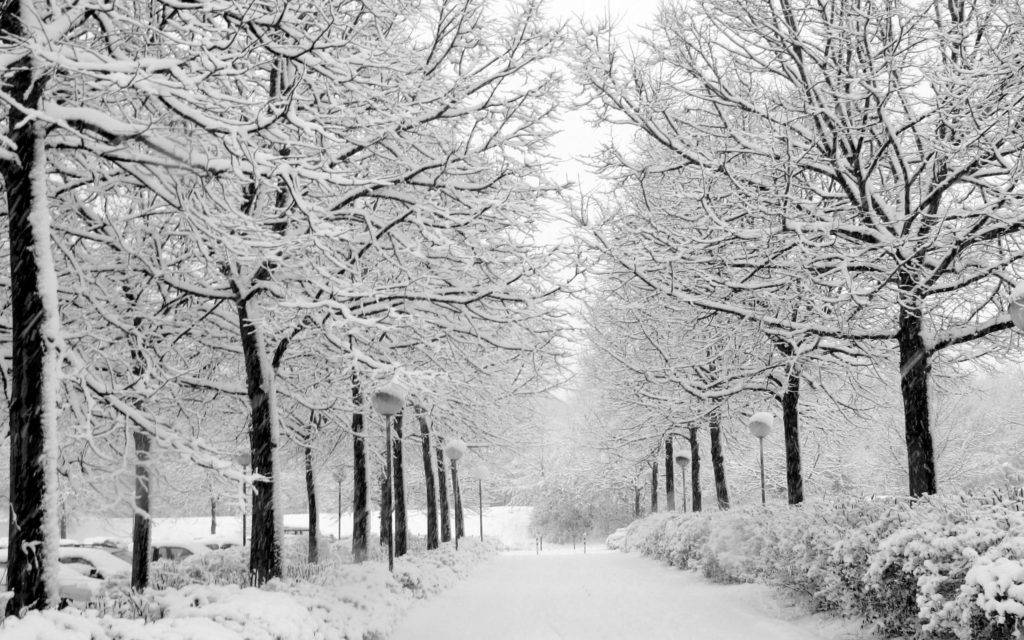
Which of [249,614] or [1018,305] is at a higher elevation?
[1018,305]

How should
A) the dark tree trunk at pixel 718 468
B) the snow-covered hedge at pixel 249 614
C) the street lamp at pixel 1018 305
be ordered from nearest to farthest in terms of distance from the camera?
the snow-covered hedge at pixel 249 614
the street lamp at pixel 1018 305
the dark tree trunk at pixel 718 468

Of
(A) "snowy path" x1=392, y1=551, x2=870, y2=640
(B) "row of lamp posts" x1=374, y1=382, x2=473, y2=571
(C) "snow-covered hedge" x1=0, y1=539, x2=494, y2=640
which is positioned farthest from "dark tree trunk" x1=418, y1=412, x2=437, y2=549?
(C) "snow-covered hedge" x1=0, y1=539, x2=494, y2=640

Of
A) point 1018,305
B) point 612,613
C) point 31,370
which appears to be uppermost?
point 1018,305

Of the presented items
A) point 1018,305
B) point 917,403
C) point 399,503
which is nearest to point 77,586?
point 399,503

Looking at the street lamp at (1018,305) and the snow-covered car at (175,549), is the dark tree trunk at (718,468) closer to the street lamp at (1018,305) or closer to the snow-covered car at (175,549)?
the street lamp at (1018,305)

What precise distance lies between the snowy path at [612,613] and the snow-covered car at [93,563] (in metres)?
8.43

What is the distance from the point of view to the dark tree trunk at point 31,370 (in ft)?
15.9

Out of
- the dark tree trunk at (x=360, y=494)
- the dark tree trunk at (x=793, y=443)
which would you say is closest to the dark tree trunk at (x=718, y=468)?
the dark tree trunk at (x=793, y=443)

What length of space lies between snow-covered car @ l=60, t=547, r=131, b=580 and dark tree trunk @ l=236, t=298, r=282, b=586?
29.6 feet

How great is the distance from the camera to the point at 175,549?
84.2 feet

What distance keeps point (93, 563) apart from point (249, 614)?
13838 mm

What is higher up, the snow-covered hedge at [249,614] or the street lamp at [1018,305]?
the street lamp at [1018,305]

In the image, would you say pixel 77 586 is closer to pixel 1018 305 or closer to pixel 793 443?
pixel 793 443

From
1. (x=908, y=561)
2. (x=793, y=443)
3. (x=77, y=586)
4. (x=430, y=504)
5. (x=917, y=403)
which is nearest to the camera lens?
(x=908, y=561)
